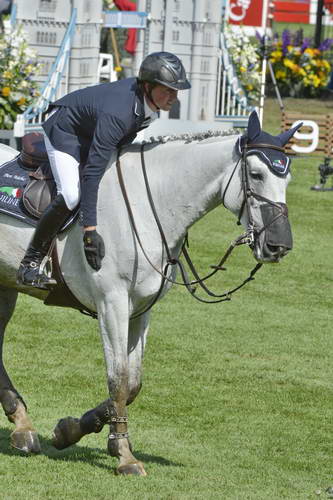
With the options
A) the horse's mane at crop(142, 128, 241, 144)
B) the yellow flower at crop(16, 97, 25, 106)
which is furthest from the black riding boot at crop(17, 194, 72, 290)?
the yellow flower at crop(16, 97, 25, 106)

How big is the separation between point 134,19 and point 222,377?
10.3 meters

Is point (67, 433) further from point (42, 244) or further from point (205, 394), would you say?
point (205, 394)

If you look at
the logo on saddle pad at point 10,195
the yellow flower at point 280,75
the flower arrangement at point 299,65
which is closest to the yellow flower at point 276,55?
the flower arrangement at point 299,65

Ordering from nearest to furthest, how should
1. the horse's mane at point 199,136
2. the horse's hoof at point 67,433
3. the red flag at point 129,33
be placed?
the horse's mane at point 199,136 < the horse's hoof at point 67,433 < the red flag at point 129,33

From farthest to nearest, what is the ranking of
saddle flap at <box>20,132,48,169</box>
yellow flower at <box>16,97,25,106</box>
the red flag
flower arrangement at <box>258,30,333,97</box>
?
flower arrangement at <box>258,30,333,97</box> < the red flag < yellow flower at <box>16,97,25,106</box> < saddle flap at <box>20,132,48,169</box>

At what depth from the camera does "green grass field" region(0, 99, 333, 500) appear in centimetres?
655

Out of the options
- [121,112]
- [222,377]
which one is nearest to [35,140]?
[121,112]

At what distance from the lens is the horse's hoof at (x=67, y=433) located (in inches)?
271

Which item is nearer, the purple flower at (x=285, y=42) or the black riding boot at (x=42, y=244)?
the black riding boot at (x=42, y=244)

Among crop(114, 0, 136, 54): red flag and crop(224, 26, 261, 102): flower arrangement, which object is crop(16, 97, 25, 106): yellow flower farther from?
crop(114, 0, 136, 54): red flag

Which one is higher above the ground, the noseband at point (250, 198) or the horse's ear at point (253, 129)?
the horse's ear at point (253, 129)

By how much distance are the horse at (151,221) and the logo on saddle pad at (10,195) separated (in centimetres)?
43

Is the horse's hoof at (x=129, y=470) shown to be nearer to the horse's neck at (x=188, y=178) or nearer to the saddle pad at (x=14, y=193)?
the horse's neck at (x=188, y=178)

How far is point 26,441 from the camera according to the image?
6.99m
